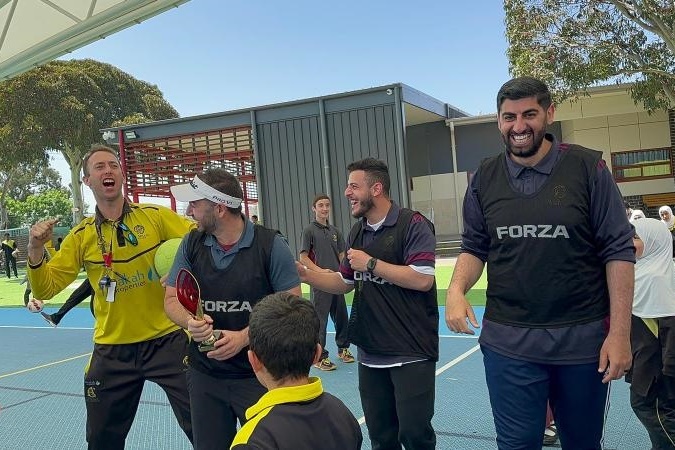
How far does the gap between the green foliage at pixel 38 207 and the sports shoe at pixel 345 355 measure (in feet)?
240

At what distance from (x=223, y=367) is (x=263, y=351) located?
0.96 m

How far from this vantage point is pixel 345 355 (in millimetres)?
7504

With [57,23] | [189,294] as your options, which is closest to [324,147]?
[57,23]

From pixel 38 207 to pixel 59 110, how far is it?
53.4m

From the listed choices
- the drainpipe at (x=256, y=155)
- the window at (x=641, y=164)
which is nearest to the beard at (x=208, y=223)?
the drainpipe at (x=256, y=155)

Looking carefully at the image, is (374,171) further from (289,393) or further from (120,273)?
(289,393)

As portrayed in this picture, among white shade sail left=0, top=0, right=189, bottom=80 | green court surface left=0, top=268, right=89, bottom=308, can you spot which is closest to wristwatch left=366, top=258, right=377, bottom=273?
white shade sail left=0, top=0, right=189, bottom=80

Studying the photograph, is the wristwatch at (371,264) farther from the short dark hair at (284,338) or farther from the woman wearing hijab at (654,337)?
the woman wearing hijab at (654,337)

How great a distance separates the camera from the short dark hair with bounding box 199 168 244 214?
3035mm

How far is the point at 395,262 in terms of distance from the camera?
11.4 ft

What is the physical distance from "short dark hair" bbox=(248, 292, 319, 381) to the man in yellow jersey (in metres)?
1.63

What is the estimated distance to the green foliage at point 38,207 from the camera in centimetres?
7646

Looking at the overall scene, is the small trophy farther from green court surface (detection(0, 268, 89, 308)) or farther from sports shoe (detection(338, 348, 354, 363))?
green court surface (detection(0, 268, 89, 308))

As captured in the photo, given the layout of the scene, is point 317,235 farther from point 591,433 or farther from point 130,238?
point 591,433
